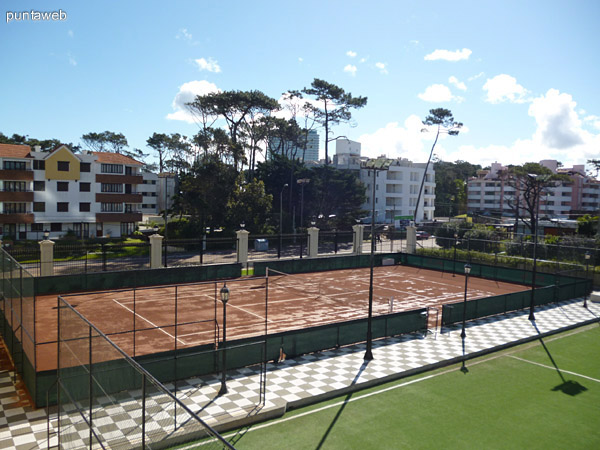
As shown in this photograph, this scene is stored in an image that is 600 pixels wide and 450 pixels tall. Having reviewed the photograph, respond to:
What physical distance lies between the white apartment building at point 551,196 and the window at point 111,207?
67437 millimetres

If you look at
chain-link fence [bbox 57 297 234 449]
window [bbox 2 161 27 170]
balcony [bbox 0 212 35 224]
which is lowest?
chain-link fence [bbox 57 297 234 449]

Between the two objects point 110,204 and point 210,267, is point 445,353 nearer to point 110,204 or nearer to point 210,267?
point 210,267

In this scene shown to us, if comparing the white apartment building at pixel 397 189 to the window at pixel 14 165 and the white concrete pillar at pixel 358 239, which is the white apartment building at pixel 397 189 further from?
the window at pixel 14 165

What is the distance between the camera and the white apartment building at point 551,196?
96250 millimetres

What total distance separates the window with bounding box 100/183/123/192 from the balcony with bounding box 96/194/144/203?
927 millimetres

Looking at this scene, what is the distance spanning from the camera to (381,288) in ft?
105

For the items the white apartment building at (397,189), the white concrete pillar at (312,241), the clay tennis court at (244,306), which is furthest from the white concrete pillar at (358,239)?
the white apartment building at (397,189)

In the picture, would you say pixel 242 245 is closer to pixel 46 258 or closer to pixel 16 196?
pixel 46 258

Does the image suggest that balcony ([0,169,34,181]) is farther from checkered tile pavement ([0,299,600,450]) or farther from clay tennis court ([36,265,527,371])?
checkered tile pavement ([0,299,600,450])

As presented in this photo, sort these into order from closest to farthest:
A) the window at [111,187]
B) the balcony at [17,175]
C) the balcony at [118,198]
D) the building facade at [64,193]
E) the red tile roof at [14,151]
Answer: the balcony at [17,175] < the red tile roof at [14,151] < the building facade at [64,193] < the balcony at [118,198] < the window at [111,187]

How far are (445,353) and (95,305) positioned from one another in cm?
1744

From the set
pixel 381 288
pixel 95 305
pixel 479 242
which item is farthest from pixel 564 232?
pixel 95 305

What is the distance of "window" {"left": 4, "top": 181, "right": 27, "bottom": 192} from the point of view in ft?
165

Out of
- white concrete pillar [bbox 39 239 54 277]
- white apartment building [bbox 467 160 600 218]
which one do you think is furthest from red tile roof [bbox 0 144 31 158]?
white apartment building [bbox 467 160 600 218]
